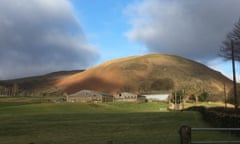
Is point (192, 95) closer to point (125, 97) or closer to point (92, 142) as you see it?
point (125, 97)

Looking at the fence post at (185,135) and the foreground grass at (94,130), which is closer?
the fence post at (185,135)

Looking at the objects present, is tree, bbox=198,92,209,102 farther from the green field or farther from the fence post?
the fence post

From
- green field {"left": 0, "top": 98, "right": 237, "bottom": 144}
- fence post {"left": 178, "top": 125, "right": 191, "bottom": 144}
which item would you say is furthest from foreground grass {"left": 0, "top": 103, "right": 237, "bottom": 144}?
fence post {"left": 178, "top": 125, "right": 191, "bottom": 144}

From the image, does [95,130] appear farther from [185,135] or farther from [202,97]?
[202,97]

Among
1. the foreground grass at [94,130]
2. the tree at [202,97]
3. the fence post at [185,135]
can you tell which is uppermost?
the tree at [202,97]

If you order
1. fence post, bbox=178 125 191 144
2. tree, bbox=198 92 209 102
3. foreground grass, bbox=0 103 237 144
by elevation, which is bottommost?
foreground grass, bbox=0 103 237 144

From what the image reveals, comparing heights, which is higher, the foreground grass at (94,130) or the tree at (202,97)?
the tree at (202,97)

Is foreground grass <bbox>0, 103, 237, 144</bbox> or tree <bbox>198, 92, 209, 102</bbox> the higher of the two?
tree <bbox>198, 92, 209, 102</bbox>

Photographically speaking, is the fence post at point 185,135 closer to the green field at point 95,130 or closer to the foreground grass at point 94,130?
the green field at point 95,130

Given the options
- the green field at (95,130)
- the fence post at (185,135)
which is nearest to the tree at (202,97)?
the green field at (95,130)

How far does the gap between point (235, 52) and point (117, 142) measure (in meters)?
35.5

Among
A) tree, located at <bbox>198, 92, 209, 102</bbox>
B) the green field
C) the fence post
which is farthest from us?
tree, located at <bbox>198, 92, 209, 102</bbox>

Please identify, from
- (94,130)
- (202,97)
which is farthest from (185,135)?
(202,97)

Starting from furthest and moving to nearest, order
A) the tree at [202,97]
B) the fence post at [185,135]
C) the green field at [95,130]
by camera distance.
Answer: the tree at [202,97] → the green field at [95,130] → the fence post at [185,135]
